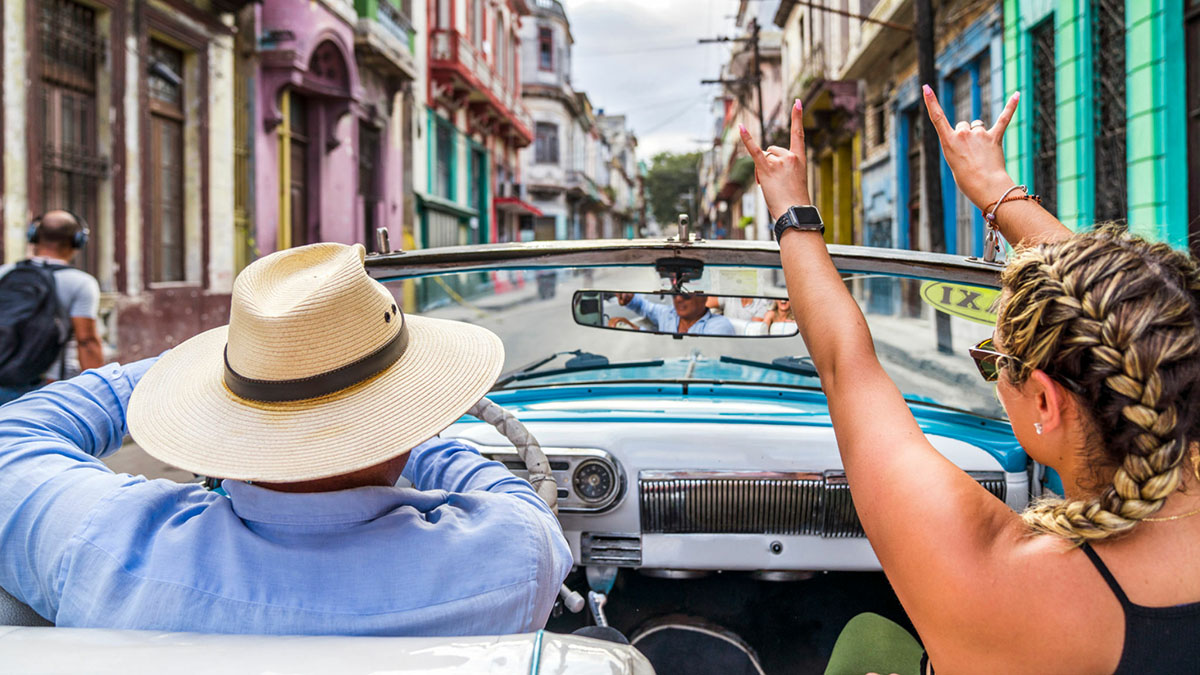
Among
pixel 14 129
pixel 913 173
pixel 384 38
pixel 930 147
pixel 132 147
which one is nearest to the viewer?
pixel 14 129

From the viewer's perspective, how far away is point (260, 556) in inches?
49.6

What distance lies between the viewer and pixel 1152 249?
1.14 meters

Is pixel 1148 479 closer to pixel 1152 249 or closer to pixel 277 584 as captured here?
pixel 1152 249

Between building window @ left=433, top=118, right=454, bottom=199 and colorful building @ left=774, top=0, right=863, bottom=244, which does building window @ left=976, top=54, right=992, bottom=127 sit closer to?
colorful building @ left=774, top=0, right=863, bottom=244

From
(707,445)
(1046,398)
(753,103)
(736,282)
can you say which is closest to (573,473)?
(707,445)

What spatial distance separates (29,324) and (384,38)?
1347 centimetres

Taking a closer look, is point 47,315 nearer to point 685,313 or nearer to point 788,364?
point 685,313

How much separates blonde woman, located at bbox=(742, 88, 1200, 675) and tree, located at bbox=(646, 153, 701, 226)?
294ft

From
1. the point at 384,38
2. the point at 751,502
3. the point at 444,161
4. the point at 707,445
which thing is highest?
the point at 384,38

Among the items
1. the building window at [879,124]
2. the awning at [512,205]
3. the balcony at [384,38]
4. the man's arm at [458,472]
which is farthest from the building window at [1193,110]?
the awning at [512,205]

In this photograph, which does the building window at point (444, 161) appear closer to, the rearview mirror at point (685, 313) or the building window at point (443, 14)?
the building window at point (443, 14)

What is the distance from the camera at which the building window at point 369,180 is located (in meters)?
17.5

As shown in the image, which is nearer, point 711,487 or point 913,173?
point 711,487

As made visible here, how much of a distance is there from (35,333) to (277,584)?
12.9ft
